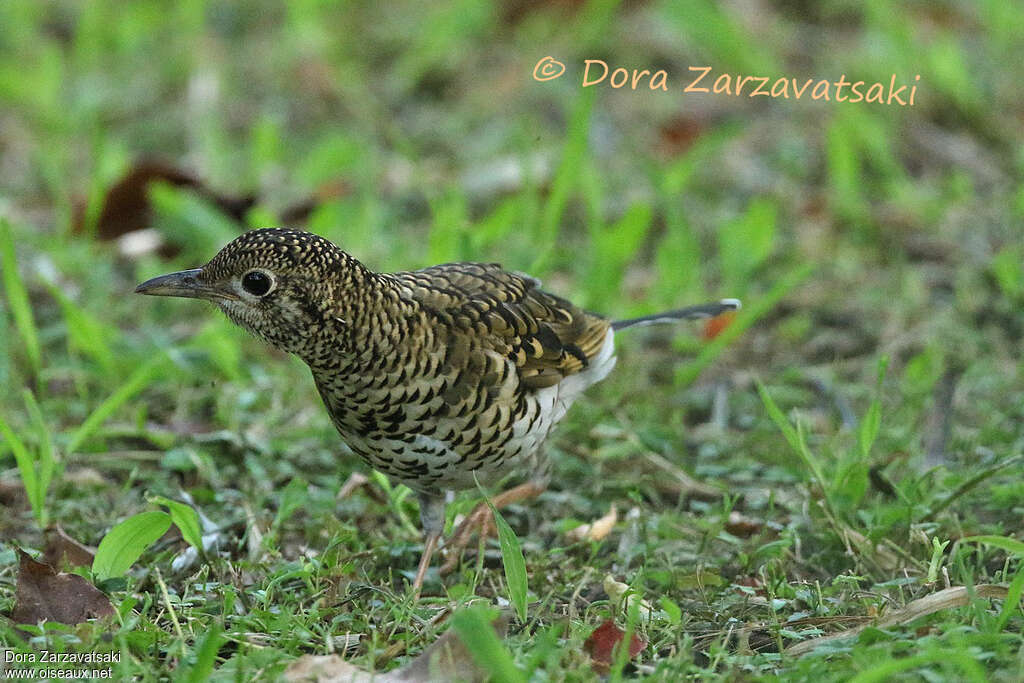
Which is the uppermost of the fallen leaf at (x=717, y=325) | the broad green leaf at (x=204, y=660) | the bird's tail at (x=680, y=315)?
the broad green leaf at (x=204, y=660)

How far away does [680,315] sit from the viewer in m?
4.57

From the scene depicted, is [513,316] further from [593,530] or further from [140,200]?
[140,200]

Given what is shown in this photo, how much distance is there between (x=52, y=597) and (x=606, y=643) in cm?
147

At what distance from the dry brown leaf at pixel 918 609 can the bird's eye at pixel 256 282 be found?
164 cm

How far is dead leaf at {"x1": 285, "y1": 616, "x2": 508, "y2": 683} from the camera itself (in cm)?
299

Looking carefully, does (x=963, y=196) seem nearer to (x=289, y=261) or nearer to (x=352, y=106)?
(x=352, y=106)

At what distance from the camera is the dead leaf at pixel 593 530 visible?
402 centimetres

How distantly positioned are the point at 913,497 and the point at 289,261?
79.6 inches

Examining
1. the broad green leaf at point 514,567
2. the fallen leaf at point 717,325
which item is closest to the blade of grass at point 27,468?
the broad green leaf at point 514,567

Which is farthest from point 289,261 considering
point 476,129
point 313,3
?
point 313,3

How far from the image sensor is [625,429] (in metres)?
4.62

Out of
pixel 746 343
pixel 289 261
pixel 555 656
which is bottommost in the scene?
pixel 746 343

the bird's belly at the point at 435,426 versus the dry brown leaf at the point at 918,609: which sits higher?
the bird's belly at the point at 435,426

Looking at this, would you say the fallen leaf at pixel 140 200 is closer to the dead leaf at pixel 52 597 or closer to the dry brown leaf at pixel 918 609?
the dead leaf at pixel 52 597
